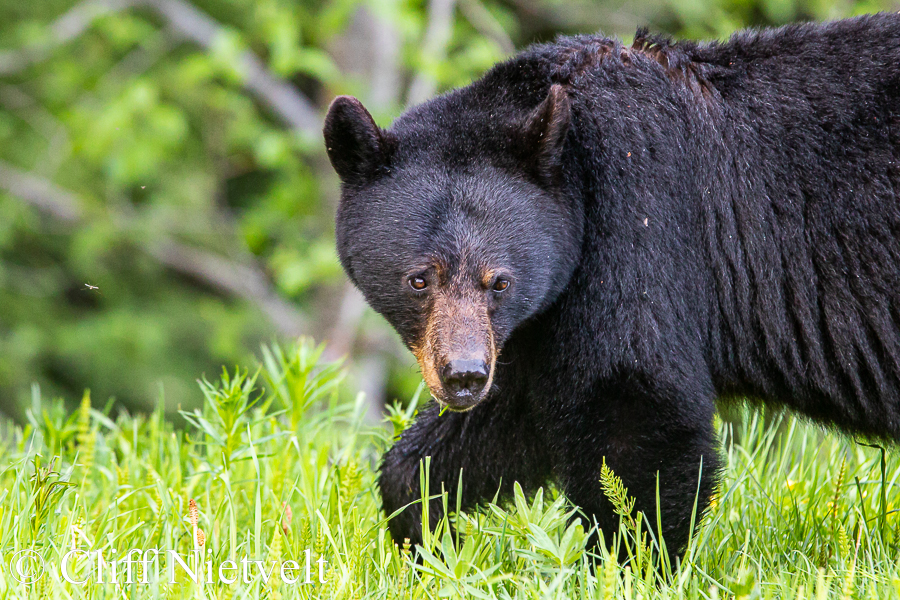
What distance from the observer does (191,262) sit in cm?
1059

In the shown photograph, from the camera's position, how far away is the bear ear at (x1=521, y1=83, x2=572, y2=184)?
2902 millimetres

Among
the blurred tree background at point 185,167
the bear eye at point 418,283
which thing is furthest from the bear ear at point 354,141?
the blurred tree background at point 185,167

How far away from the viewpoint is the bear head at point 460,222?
9.73 ft

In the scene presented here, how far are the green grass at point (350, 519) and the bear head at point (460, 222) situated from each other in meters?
0.53

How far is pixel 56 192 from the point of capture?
9.96 meters

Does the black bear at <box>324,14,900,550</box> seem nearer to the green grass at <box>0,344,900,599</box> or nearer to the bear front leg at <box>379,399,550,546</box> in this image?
the bear front leg at <box>379,399,550,546</box>

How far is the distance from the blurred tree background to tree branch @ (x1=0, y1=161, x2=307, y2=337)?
3 centimetres

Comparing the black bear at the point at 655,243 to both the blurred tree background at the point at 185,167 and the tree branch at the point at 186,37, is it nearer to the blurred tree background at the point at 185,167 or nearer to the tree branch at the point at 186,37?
the blurred tree background at the point at 185,167

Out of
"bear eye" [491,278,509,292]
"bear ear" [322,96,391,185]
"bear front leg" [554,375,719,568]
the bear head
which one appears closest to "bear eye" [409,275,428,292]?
the bear head

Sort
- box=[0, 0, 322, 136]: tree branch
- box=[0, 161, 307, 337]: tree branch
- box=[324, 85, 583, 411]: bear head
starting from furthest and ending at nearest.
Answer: box=[0, 161, 307, 337]: tree branch
box=[0, 0, 322, 136]: tree branch
box=[324, 85, 583, 411]: bear head

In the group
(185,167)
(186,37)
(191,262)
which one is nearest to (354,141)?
(186,37)

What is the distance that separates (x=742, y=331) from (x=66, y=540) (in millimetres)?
2096

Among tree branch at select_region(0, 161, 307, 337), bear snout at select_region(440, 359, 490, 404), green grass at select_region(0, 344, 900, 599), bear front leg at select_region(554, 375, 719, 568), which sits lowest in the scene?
green grass at select_region(0, 344, 900, 599)

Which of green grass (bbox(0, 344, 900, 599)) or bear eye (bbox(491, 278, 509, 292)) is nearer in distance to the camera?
green grass (bbox(0, 344, 900, 599))
